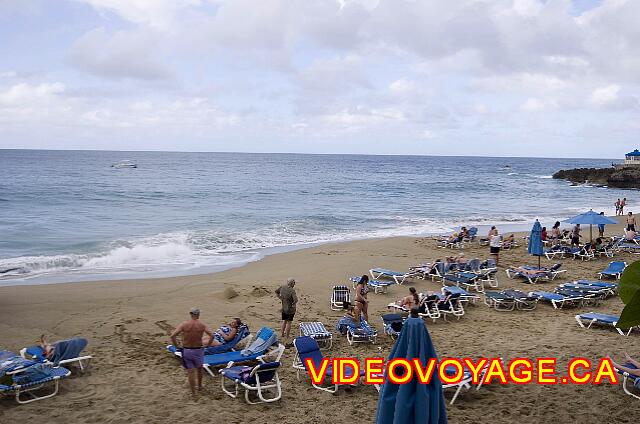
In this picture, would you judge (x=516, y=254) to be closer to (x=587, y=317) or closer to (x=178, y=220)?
(x=587, y=317)

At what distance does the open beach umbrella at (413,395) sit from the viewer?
15.4ft

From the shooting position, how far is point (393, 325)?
374 inches

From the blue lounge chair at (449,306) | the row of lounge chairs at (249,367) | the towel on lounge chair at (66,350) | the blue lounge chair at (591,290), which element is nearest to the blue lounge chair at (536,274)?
the blue lounge chair at (591,290)

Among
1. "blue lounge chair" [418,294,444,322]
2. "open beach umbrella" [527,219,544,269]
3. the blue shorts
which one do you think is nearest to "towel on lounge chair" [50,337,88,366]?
the blue shorts

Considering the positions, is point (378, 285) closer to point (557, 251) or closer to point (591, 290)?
point (591, 290)

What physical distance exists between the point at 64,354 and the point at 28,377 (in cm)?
86

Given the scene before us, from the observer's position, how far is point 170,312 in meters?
11.3

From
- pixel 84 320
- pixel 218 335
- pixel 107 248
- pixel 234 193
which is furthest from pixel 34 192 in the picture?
pixel 218 335

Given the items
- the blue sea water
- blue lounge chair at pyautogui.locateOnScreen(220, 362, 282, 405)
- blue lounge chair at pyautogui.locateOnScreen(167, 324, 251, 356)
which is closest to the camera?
blue lounge chair at pyautogui.locateOnScreen(220, 362, 282, 405)

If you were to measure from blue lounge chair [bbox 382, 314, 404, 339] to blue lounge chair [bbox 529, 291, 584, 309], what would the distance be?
→ 388 centimetres

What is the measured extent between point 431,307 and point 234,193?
37.0 metres

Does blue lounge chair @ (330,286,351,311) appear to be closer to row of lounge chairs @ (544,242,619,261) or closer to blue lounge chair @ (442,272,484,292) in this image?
blue lounge chair @ (442,272,484,292)

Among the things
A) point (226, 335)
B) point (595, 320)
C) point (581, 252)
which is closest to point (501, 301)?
point (595, 320)

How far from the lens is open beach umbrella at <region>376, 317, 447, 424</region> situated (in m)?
4.70
